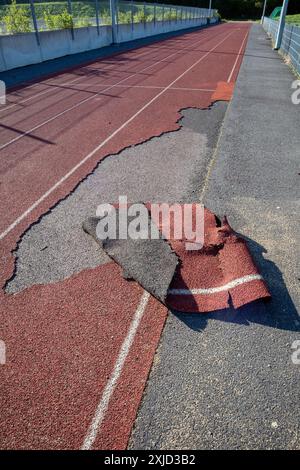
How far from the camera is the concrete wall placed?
17.5 metres

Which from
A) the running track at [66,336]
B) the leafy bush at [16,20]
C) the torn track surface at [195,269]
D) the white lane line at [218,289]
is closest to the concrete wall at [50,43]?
the leafy bush at [16,20]

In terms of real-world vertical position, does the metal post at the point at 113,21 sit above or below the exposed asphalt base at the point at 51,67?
above

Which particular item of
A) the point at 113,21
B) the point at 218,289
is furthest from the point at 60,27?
the point at 218,289

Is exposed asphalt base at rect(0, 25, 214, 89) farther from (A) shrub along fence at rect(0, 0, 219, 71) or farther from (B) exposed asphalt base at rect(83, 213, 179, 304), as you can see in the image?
(B) exposed asphalt base at rect(83, 213, 179, 304)

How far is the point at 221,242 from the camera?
4734 millimetres

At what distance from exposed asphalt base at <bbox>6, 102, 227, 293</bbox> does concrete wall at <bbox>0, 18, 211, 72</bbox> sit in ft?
Result: 41.4

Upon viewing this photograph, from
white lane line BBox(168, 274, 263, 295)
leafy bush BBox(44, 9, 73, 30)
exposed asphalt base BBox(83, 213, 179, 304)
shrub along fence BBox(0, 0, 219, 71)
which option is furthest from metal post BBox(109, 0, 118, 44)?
white lane line BBox(168, 274, 263, 295)

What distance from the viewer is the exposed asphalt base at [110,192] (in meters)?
4.61

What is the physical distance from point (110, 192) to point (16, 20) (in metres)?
17.2

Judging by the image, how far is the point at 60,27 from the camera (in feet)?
71.3

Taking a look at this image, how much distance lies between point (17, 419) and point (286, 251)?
3.84m

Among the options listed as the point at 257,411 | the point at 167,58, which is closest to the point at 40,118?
the point at 257,411

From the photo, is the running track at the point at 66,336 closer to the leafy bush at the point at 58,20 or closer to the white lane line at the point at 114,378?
the white lane line at the point at 114,378

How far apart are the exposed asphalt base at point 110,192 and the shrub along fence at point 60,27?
13.3 metres
